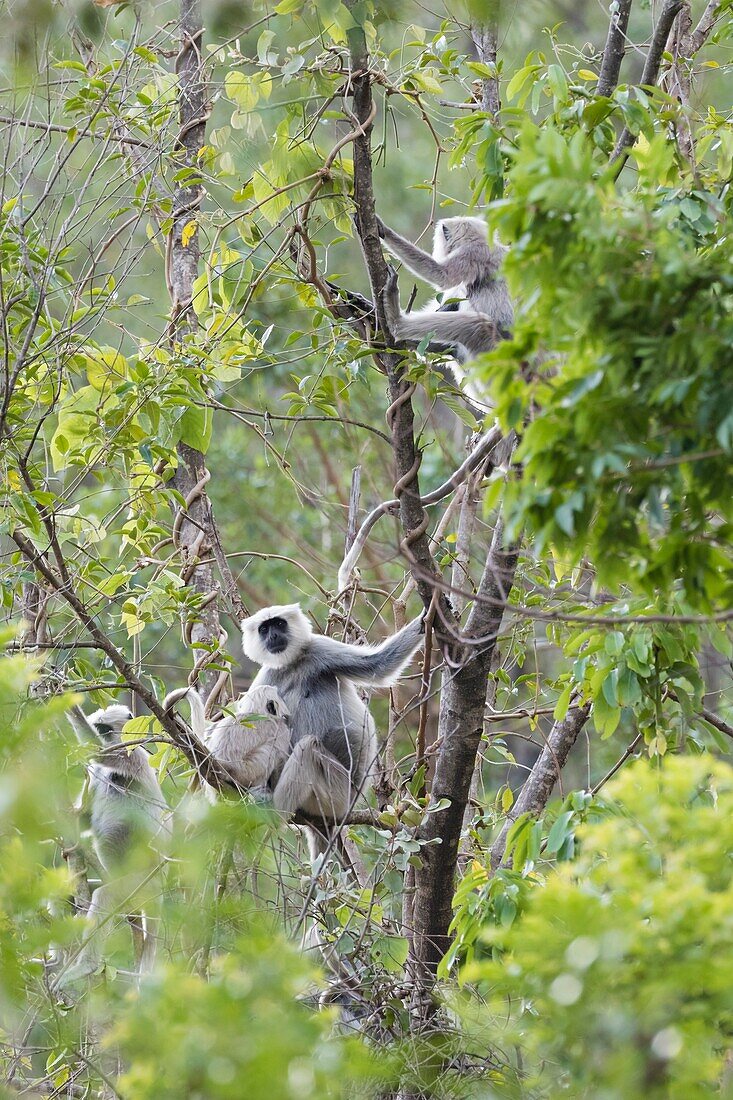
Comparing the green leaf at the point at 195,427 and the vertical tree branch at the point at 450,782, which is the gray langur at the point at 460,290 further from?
the vertical tree branch at the point at 450,782

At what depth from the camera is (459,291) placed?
564 centimetres

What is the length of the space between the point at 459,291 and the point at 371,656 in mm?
1848

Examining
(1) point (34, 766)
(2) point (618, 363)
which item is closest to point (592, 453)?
(2) point (618, 363)

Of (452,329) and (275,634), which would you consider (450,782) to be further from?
(452,329)

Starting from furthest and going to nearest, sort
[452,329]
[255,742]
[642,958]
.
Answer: [452,329]
[255,742]
[642,958]

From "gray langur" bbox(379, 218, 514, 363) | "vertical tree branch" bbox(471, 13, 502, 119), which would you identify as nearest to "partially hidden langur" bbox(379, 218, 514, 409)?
Result: "gray langur" bbox(379, 218, 514, 363)

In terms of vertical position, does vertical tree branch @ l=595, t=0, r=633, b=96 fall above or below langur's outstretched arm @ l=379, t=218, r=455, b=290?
above

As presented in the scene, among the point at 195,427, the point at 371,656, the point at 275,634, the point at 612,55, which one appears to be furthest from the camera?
the point at 275,634

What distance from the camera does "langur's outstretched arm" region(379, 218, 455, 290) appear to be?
5180 millimetres

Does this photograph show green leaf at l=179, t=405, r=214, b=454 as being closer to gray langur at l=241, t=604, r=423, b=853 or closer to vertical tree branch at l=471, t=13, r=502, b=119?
gray langur at l=241, t=604, r=423, b=853

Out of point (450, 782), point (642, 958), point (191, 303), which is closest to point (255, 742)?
point (450, 782)

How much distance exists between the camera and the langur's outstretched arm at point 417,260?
5180mm

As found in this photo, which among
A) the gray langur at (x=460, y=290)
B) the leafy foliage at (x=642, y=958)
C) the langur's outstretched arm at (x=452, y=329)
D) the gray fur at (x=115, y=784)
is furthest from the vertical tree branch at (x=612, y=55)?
the gray fur at (x=115, y=784)

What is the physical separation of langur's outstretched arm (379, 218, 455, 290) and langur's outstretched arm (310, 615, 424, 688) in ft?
5.41
